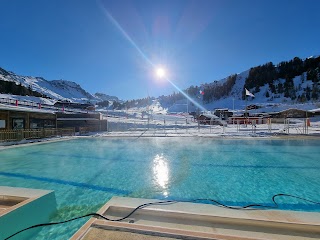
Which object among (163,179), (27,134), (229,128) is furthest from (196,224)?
(229,128)

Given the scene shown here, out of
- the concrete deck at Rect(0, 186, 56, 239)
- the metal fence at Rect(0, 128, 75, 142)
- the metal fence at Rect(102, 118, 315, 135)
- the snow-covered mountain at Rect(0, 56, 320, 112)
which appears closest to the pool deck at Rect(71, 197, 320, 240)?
the concrete deck at Rect(0, 186, 56, 239)

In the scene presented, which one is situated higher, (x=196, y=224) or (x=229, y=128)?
(x=229, y=128)

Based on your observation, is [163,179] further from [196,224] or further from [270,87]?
[270,87]

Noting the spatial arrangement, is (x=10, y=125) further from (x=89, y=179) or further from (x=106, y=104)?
(x=106, y=104)

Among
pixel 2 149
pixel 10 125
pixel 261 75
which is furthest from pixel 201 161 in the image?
pixel 261 75

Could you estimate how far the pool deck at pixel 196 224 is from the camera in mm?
2232

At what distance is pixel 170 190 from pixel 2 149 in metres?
10.9

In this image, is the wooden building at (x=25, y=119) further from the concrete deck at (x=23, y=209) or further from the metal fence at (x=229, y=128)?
the concrete deck at (x=23, y=209)

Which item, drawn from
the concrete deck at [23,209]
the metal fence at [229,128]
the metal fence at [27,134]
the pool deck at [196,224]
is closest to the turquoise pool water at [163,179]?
the concrete deck at [23,209]

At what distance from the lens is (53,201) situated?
160 inches

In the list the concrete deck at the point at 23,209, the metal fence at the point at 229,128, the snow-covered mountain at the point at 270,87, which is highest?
the snow-covered mountain at the point at 270,87

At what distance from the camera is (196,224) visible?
271 centimetres

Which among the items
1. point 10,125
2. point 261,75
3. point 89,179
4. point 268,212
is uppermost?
point 261,75

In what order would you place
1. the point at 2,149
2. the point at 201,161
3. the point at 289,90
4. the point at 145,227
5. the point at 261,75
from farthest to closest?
the point at 261,75
the point at 289,90
the point at 2,149
the point at 201,161
the point at 145,227
